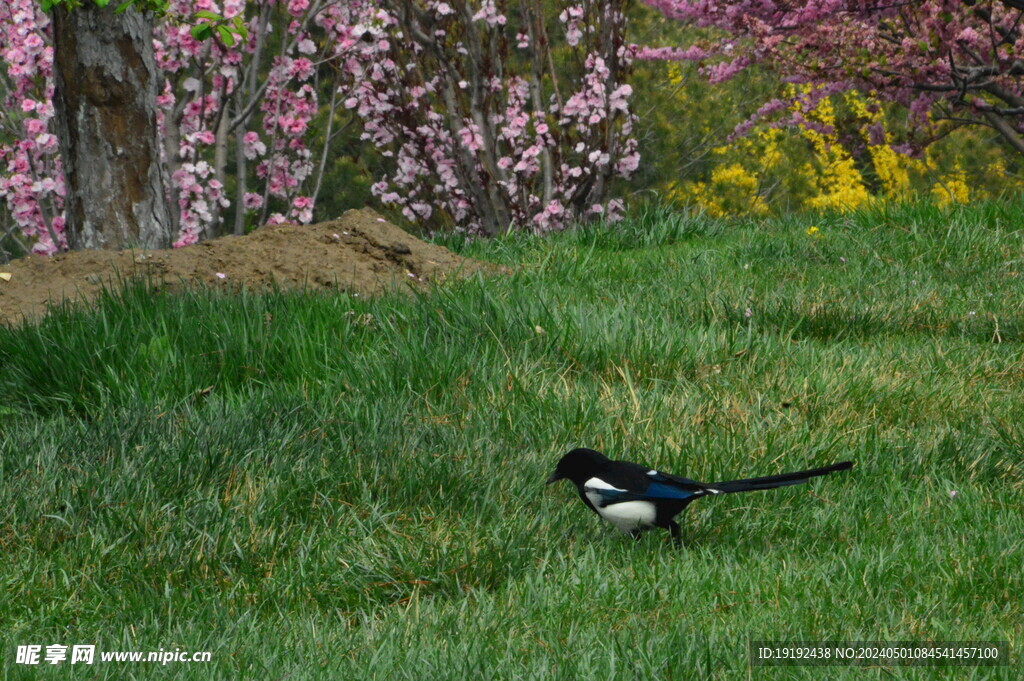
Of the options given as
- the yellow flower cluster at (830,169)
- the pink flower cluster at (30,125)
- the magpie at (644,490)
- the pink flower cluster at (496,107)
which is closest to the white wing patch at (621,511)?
the magpie at (644,490)

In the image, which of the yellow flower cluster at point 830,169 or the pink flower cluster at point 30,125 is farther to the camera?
the yellow flower cluster at point 830,169

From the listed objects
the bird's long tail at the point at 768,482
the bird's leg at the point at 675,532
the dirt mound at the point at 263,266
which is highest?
the bird's long tail at the point at 768,482

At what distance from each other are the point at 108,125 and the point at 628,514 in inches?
177

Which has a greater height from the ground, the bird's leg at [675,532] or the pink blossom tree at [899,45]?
the pink blossom tree at [899,45]

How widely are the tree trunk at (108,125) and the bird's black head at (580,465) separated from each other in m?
3.89

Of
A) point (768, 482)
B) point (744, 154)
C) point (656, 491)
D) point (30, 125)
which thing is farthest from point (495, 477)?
point (744, 154)

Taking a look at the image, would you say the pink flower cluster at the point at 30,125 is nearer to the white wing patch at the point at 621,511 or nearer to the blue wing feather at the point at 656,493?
the white wing patch at the point at 621,511

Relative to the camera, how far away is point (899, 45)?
779 cm

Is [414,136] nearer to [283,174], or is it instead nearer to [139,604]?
[283,174]

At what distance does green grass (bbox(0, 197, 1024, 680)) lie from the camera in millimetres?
2475

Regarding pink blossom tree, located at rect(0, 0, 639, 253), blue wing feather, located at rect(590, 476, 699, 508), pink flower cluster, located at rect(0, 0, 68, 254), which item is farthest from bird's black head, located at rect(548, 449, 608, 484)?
pink flower cluster, located at rect(0, 0, 68, 254)

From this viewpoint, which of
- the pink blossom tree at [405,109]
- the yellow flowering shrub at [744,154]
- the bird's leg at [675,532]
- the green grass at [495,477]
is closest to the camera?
the green grass at [495,477]

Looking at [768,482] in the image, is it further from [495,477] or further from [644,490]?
[495,477]

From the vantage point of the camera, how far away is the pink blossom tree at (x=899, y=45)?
721cm
